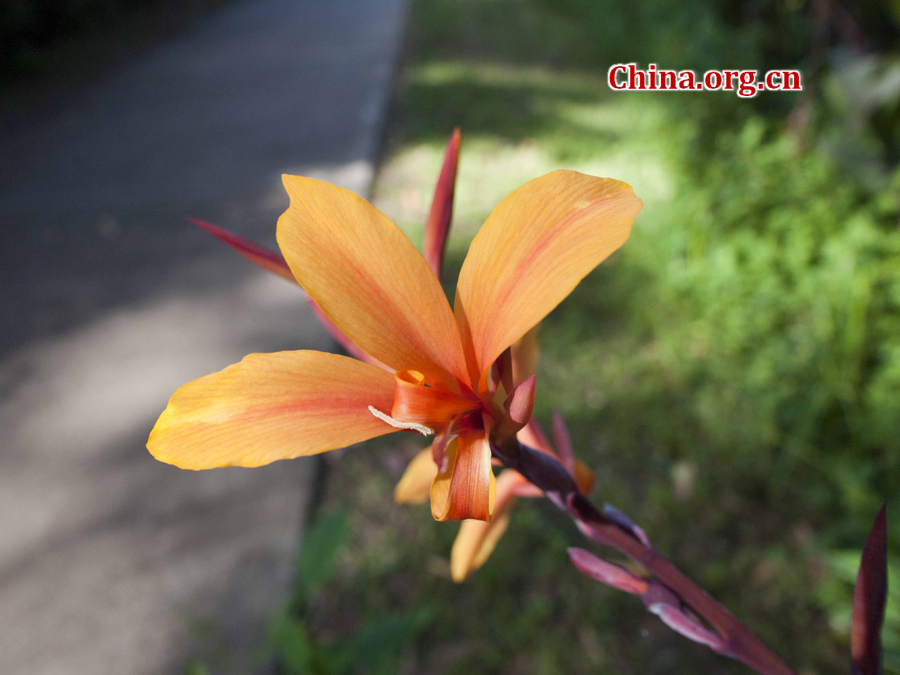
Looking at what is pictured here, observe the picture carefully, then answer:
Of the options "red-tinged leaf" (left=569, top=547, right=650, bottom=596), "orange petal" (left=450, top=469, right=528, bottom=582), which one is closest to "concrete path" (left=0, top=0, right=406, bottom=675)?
"orange petal" (left=450, top=469, right=528, bottom=582)

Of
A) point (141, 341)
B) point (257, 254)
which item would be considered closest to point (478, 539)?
point (257, 254)

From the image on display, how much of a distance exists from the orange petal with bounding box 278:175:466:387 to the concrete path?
158 centimetres

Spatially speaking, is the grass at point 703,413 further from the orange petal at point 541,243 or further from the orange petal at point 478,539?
the orange petal at point 541,243

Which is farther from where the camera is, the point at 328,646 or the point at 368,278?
the point at 328,646

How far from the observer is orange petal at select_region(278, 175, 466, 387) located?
15.0 inches

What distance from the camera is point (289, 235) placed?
38 centimetres

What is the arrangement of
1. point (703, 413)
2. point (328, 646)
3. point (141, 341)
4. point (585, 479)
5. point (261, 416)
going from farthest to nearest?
Result: 1. point (141, 341)
2. point (703, 413)
3. point (328, 646)
4. point (585, 479)
5. point (261, 416)

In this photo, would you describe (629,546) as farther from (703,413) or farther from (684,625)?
(703,413)

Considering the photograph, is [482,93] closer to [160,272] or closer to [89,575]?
[160,272]

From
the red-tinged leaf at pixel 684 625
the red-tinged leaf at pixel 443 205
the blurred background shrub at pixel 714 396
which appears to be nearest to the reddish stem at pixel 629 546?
→ the red-tinged leaf at pixel 684 625

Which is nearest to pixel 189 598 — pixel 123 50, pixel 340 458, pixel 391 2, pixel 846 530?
pixel 340 458

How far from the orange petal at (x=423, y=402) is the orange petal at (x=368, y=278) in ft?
0.06

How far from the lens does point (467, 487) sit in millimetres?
367

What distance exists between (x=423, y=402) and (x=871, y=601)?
310 millimetres
